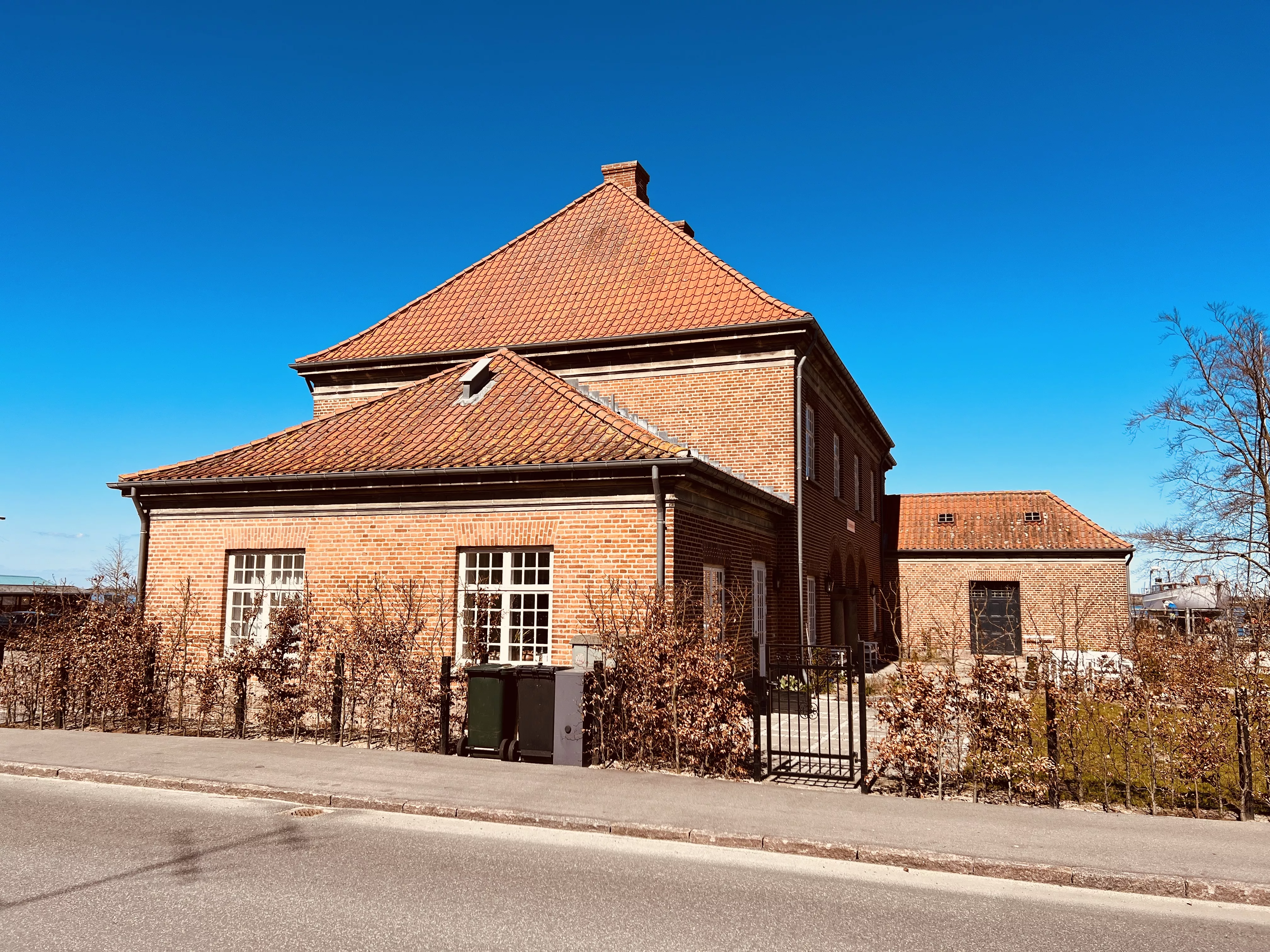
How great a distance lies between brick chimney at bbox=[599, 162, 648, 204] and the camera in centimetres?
2305

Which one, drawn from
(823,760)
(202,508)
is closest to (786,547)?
(823,760)

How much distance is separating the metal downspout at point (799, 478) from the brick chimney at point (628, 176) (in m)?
7.72

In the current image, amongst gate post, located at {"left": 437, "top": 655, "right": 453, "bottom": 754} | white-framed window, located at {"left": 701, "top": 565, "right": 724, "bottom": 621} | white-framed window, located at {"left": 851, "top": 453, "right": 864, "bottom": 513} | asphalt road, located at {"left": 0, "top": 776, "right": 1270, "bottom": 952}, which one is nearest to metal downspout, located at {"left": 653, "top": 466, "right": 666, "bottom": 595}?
white-framed window, located at {"left": 701, "top": 565, "right": 724, "bottom": 621}

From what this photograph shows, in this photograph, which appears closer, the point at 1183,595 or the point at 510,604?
the point at 510,604

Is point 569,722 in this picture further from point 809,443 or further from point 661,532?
point 809,443

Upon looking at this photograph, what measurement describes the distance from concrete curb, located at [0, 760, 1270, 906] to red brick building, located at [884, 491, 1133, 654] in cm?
2213

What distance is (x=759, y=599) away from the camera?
55.9 ft

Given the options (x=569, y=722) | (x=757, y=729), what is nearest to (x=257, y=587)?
(x=569, y=722)

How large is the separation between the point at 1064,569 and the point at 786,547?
16.9 meters

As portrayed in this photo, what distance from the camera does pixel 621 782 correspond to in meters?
8.98

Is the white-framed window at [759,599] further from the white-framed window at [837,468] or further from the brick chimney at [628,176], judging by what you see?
the brick chimney at [628,176]

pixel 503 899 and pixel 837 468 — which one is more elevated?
pixel 837 468

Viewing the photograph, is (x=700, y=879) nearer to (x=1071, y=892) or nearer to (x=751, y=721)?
(x=1071, y=892)

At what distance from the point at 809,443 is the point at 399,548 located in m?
9.57
